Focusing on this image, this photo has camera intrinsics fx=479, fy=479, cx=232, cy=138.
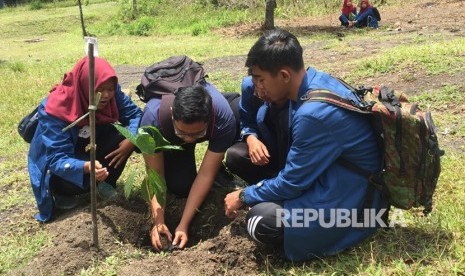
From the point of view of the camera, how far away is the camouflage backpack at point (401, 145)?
2039 mm

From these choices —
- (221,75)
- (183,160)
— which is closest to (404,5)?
(221,75)

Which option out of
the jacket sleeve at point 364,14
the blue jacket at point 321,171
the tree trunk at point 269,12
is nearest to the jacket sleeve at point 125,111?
the blue jacket at point 321,171

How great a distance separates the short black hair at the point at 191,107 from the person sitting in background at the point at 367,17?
949cm

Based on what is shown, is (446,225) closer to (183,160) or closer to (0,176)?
(183,160)

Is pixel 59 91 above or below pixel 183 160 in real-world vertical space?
above

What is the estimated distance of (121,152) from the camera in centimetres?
309

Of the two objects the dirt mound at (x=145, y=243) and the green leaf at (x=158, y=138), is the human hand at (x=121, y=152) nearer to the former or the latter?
the dirt mound at (x=145, y=243)

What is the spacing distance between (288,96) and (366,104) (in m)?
0.37

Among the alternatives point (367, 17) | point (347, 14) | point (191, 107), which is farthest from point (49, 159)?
point (347, 14)

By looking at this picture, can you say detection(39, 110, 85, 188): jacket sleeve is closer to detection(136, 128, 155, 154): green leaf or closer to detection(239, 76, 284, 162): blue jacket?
detection(136, 128, 155, 154): green leaf

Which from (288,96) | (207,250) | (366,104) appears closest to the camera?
(366,104)

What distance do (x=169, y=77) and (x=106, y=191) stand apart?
0.88 meters

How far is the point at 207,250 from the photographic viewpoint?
8.29 ft

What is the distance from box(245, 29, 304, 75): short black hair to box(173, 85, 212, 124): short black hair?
0.36 meters
